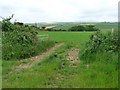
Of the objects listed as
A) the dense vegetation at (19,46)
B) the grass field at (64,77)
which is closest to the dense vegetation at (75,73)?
the grass field at (64,77)

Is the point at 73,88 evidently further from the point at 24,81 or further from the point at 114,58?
the point at 114,58

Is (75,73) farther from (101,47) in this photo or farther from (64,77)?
(101,47)

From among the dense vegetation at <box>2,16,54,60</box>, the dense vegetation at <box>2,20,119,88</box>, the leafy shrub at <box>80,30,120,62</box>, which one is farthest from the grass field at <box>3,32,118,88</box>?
the dense vegetation at <box>2,16,54,60</box>

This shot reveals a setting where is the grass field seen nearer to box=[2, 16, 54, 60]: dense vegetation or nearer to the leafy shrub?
the leafy shrub

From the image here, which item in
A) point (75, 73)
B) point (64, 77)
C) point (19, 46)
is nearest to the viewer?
point (64, 77)

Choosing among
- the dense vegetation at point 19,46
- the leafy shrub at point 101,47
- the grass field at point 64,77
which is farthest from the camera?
the dense vegetation at point 19,46

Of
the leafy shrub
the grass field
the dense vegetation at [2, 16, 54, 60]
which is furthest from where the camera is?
the dense vegetation at [2, 16, 54, 60]

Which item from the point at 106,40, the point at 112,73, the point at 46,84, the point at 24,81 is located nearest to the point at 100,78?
the point at 112,73

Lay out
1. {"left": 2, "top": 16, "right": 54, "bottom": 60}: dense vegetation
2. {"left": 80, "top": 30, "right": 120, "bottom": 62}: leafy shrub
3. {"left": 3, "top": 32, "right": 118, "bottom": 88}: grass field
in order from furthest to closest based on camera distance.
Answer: {"left": 2, "top": 16, "right": 54, "bottom": 60}: dense vegetation → {"left": 80, "top": 30, "right": 120, "bottom": 62}: leafy shrub → {"left": 3, "top": 32, "right": 118, "bottom": 88}: grass field

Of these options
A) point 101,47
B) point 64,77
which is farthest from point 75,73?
point 101,47

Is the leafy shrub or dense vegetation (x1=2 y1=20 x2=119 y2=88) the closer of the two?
dense vegetation (x1=2 y1=20 x2=119 y2=88)

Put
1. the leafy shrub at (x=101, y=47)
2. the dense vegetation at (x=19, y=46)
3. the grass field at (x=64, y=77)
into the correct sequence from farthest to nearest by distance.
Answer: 1. the dense vegetation at (x=19, y=46)
2. the leafy shrub at (x=101, y=47)
3. the grass field at (x=64, y=77)

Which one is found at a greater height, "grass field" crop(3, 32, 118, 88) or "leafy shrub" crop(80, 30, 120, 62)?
"leafy shrub" crop(80, 30, 120, 62)

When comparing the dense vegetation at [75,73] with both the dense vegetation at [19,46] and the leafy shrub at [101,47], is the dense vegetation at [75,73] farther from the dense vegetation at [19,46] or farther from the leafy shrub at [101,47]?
the dense vegetation at [19,46]
